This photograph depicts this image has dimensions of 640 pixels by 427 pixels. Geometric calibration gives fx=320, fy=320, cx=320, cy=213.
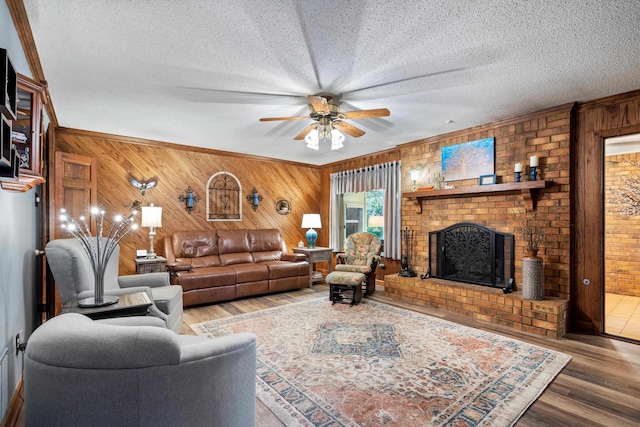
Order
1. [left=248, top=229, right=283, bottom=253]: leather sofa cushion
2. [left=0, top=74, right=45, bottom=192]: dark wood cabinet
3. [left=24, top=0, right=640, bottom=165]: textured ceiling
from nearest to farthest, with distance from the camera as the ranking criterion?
[left=0, top=74, right=45, bottom=192]: dark wood cabinet
[left=24, top=0, right=640, bottom=165]: textured ceiling
[left=248, top=229, right=283, bottom=253]: leather sofa cushion

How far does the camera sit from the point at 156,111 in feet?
12.3

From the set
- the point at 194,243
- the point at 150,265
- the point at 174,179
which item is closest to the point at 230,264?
the point at 194,243

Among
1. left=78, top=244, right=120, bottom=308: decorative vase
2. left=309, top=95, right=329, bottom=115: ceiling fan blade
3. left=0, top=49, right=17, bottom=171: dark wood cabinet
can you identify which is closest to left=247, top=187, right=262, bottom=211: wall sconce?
left=309, top=95, right=329, bottom=115: ceiling fan blade

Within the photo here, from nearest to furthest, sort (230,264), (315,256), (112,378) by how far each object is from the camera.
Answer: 1. (112,378)
2. (230,264)
3. (315,256)

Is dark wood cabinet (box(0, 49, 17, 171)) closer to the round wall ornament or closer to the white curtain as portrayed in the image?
the white curtain

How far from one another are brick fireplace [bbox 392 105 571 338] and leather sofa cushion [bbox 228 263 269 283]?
192cm

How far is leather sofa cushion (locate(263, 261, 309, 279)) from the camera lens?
17.0 ft

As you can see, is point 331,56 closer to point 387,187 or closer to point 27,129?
point 27,129

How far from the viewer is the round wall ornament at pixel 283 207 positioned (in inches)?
257

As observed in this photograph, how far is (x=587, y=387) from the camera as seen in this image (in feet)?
7.63

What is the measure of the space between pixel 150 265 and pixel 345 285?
273 cm

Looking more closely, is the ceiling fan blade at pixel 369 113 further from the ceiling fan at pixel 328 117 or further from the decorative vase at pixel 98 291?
the decorative vase at pixel 98 291

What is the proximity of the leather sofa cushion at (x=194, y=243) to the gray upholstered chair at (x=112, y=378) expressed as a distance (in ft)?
12.8

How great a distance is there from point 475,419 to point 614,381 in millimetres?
1345
